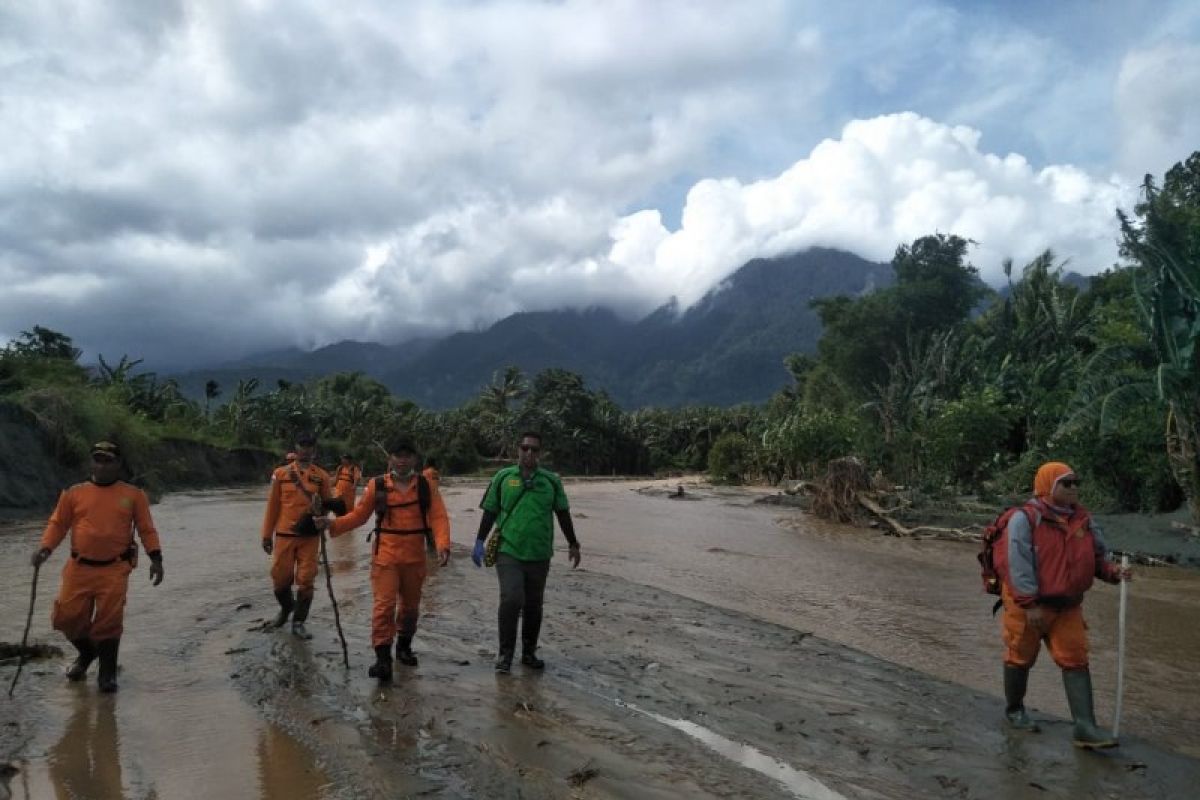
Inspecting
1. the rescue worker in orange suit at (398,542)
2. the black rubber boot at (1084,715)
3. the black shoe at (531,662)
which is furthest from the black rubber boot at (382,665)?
the black rubber boot at (1084,715)

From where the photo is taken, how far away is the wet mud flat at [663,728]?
4.50 m

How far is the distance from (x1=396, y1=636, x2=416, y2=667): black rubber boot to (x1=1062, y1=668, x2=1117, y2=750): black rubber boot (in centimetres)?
479

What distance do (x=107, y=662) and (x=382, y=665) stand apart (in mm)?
1983

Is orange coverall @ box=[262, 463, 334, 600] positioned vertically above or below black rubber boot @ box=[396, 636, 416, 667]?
above

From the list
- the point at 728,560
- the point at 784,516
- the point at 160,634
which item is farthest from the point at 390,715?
the point at 784,516

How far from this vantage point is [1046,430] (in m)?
25.2

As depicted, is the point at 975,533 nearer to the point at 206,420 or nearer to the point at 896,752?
the point at 896,752

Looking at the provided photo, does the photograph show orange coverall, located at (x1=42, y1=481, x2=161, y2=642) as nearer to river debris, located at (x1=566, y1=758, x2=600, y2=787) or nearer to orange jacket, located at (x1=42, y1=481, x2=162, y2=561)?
orange jacket, located at (x1=42, y1=481, x2=162, y2=561)

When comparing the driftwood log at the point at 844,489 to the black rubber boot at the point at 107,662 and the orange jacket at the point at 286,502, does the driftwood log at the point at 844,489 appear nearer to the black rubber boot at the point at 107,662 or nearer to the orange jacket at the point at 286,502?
the orange jacket at the point at 286,502

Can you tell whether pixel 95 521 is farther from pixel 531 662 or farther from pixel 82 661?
pixel 531 662

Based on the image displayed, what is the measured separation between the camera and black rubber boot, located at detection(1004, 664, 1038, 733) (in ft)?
18.3

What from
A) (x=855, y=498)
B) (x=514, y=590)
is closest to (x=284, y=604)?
(x=514, y=590)

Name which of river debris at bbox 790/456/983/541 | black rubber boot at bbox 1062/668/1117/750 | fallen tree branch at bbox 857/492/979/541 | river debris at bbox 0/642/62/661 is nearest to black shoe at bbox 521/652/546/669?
black rubber boot at bbox 1062/668/1117/750

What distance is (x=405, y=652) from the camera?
670cm
